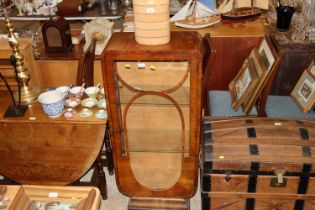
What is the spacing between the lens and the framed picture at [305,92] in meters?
2.64

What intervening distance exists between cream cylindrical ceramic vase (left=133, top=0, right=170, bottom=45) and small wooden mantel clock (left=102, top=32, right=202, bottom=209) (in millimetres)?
45

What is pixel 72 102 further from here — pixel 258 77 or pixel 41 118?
pixel 258 77

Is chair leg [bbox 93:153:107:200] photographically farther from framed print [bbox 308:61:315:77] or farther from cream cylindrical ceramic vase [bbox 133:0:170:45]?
framed print [bbox 308:61:315:77]

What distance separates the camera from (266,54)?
2.64 metres

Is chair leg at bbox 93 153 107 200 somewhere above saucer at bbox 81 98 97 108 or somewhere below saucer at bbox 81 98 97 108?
below

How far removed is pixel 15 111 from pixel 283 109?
72.5 inches

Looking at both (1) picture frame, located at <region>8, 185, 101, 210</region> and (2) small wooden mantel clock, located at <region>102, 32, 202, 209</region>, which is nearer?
(2) small wooden mantel clock, located at <region>102, 32, 202, 209</region>

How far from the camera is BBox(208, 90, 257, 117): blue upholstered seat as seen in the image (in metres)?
2.73

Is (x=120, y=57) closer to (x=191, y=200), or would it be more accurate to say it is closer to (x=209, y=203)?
(x=209, y=203)

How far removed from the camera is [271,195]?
91.0 inches

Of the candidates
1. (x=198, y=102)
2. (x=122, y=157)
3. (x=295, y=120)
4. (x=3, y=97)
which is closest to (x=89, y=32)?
(x=3, y=97)

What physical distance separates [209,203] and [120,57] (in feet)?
3.70

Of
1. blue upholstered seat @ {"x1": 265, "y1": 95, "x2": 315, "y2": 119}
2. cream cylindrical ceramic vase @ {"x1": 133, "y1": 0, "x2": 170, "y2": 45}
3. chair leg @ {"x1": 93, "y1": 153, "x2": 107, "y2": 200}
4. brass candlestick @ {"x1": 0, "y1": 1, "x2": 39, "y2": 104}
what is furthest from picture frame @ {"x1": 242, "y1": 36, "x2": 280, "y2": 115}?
brass candlestick @ {"x1": 0, "y1": 1, "x2": 39, "y2": 104}

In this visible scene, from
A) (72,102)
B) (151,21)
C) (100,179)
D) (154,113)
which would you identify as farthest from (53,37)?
(151,21)
